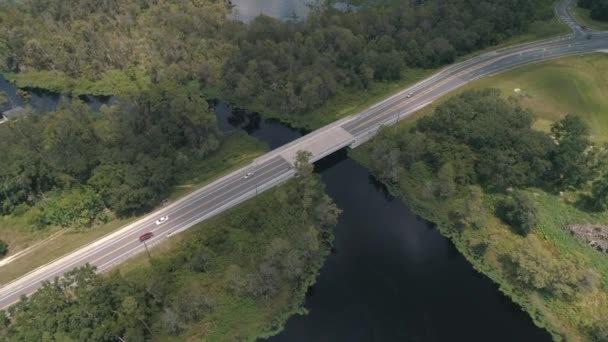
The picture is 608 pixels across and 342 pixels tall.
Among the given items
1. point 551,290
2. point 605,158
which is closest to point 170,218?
point 551,290

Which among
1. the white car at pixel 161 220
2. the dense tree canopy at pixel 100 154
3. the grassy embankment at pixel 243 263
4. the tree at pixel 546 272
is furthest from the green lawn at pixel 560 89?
Result: the white car at pixel 161 220

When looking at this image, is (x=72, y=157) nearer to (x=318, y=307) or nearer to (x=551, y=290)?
(x=318, y=307)

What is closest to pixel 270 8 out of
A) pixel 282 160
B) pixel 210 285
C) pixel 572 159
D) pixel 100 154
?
pixel 282 160

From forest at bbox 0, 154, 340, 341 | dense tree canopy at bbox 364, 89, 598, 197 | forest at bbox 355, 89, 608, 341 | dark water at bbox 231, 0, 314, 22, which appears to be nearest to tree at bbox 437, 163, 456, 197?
dense tree canopy at bbox 364, 89, 598, 197

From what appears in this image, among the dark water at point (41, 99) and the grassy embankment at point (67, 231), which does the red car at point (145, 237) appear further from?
the dark water at point (41, 99)

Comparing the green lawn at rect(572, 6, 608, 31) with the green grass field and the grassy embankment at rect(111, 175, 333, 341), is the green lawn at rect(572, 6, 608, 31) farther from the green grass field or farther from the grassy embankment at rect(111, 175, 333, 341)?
the grassy embankment at rect(111, 175, 333, 341)

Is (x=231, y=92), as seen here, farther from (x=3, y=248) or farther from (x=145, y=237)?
(x=3, y=248)

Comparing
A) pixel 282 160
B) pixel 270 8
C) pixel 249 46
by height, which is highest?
pixel 270 8
